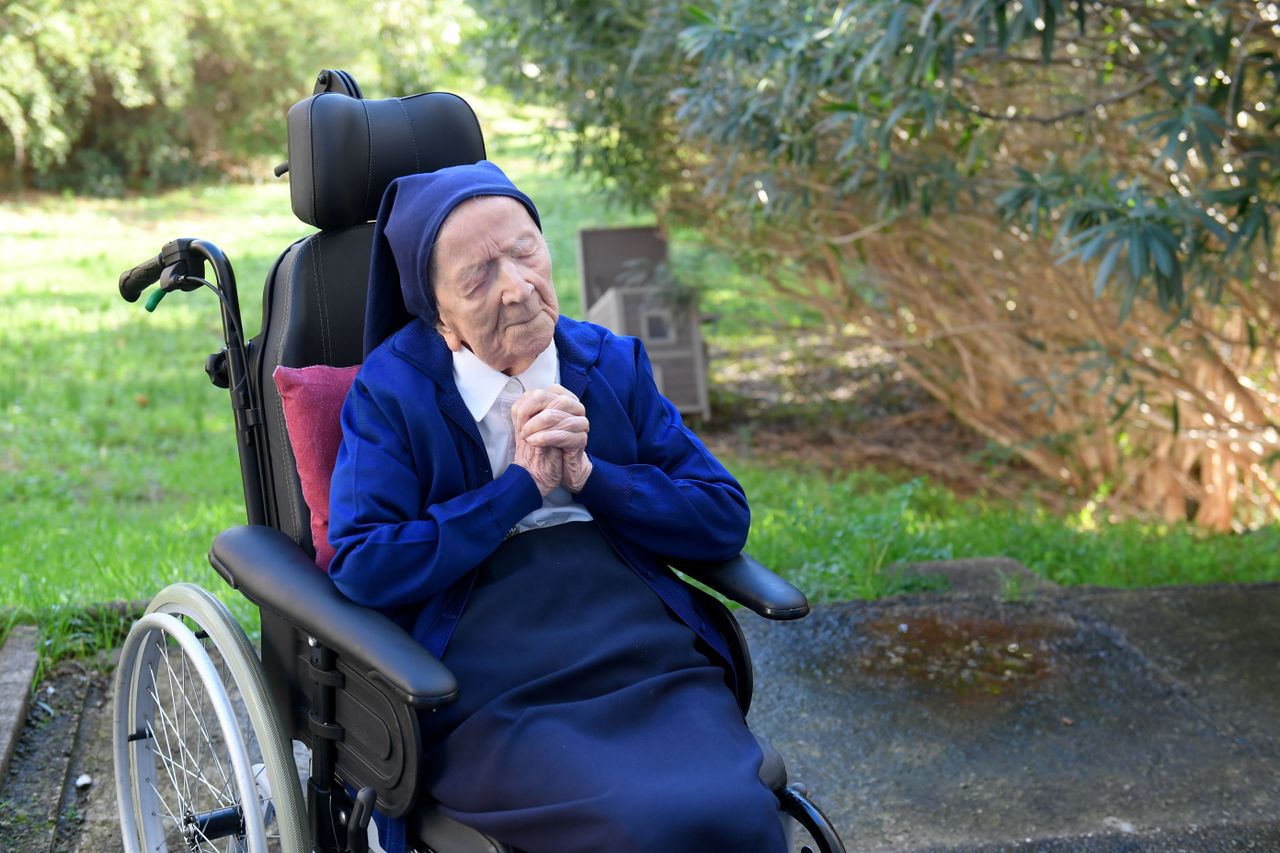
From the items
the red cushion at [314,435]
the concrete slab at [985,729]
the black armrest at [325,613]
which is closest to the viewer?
the black armrest at [325,613]

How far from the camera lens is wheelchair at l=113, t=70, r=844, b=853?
1869 millimetres

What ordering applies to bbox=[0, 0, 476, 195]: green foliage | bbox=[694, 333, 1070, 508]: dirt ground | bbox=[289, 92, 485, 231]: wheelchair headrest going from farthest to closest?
bbox=[0, 0, 476, 195]: green foliage < bbox=[694, 333, 1070, 508]: dirt ground < bbox=[289, 92, 485, 231]: wheelchair headrest

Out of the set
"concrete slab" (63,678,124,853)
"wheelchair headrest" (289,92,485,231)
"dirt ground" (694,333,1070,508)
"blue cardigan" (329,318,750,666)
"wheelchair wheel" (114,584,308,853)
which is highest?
"wheelchair headrest" (289,92,485,231)

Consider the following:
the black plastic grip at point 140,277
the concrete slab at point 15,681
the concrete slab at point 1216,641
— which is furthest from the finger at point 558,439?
the concrete slab at point 1216,641

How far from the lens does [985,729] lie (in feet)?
10.2

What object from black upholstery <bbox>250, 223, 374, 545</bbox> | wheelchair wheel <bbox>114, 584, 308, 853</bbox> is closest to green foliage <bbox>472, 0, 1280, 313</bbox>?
black upholstery <bbox>250, 223, 374, 545</bbox>

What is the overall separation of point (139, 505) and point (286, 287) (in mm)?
3529

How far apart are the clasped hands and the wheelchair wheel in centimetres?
57

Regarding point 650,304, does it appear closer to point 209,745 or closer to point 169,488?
point 169,488

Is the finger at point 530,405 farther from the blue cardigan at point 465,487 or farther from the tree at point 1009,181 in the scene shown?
the tree at point 1009,181

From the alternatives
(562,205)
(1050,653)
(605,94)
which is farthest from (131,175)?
(1050,653)

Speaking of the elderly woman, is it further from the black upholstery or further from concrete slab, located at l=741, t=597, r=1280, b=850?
concrete slab, located at l=741, t=597, r=1280, b=850

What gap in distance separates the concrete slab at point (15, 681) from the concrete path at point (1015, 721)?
0.20ft

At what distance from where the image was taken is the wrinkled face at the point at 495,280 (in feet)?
6.54
